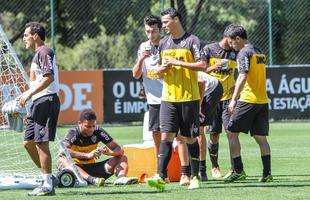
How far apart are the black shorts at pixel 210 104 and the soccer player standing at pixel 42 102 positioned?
96.6 inches

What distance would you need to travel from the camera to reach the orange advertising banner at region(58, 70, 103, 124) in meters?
23.5

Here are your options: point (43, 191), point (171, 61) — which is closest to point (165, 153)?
point (171, 61)

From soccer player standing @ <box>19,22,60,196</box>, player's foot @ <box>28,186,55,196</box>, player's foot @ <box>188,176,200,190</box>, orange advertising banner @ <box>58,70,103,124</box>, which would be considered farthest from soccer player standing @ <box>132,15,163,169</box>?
orange advertising banner @ <box>58,70,103,124</box>

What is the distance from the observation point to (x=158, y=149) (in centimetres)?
1203

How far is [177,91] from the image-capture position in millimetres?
10977

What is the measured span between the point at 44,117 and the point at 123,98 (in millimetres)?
13477

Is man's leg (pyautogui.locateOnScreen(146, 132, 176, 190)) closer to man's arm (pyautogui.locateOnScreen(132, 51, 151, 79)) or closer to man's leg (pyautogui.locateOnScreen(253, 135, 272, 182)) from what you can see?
man's arm (pyautogui.locateOnScreen(132, 51, 151, 79))

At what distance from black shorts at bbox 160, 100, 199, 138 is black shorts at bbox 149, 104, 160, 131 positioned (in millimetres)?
1007

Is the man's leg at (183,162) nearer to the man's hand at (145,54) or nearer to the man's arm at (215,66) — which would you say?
the man's hand at (145,54)

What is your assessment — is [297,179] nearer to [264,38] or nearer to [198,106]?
[198,106]

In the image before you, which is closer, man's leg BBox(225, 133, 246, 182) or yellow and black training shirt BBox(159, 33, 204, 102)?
yellow and black training shirt BBox(159, 33, 204, 102)

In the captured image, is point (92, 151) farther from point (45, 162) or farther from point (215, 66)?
point (215, 66)

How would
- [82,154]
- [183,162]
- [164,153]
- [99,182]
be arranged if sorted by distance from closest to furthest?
[164,153] < [183,162] < [99,182] < [82,154]

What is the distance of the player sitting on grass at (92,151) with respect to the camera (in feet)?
38.5
